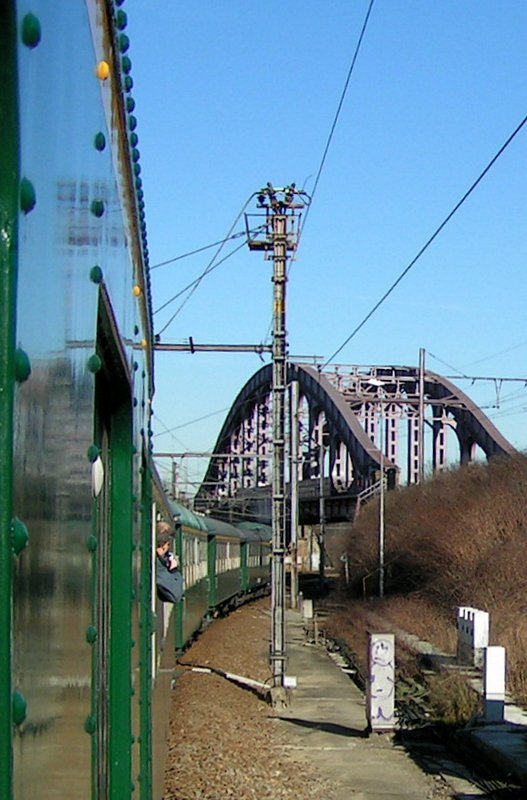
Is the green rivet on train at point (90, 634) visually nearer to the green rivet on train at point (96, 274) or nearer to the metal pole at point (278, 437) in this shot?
the green rivet on train at point (96, 274)

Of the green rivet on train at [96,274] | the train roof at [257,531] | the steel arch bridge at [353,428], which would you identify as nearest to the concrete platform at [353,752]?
the green rivet on train at [96,274]

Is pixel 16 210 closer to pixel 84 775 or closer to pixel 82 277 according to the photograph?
pixel 82 277

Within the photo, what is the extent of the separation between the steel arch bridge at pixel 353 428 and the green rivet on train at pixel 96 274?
156ft

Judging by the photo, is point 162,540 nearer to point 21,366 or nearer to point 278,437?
point 21,366

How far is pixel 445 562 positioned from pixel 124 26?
1132 inches

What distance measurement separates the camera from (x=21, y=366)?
1.17 m

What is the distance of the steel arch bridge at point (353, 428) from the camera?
55.4m

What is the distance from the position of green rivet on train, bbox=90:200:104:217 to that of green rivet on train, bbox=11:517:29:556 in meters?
0.77

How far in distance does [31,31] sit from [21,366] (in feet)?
1.01

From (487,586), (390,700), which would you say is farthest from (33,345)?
(487,586)

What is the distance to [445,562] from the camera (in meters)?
30.5

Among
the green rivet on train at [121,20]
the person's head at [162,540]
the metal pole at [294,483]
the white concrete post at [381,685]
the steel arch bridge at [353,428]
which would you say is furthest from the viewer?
the steel arch bridge at [353,428]

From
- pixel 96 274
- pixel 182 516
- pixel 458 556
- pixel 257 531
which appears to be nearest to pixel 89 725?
pixel 96 274

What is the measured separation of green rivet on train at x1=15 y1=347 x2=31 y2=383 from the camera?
3.79 feet
